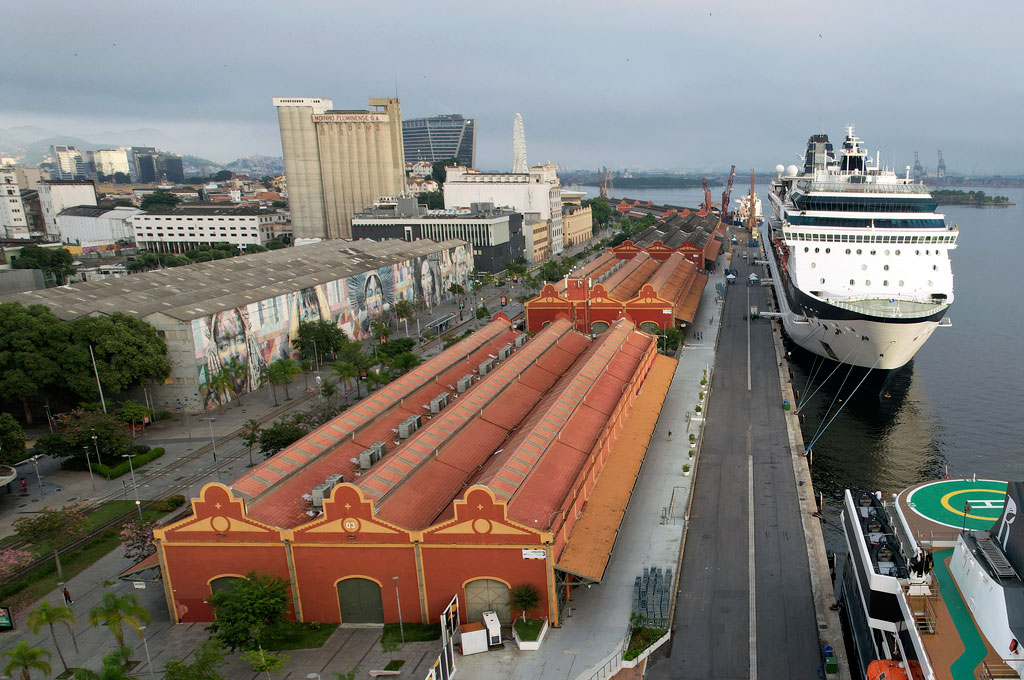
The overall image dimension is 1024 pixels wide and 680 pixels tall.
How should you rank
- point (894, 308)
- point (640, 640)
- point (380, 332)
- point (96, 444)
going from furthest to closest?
point (380, 332) → point (894, 308) → point (96, 444) → point (640, 640)

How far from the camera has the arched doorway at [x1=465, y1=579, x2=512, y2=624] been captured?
96.7 ft

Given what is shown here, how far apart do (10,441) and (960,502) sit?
55305 millimetres

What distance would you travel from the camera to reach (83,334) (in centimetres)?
5500

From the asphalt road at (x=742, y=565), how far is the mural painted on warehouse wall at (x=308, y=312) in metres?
41.4

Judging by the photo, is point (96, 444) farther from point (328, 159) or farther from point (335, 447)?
point (328, 159)

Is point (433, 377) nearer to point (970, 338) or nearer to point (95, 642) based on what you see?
point (95, 642)

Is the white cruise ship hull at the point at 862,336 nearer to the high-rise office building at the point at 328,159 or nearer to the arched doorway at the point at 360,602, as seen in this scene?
the arched doorway at the point at 360,602

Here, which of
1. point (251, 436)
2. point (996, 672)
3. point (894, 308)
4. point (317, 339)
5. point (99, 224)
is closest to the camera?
point (996, 672)

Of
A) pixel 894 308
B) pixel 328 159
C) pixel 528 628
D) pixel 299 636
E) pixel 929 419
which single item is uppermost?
pixel 328 159

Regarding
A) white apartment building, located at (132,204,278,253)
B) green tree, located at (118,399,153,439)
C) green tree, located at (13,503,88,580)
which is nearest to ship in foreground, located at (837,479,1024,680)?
green tree, located at (13,503,88,580)

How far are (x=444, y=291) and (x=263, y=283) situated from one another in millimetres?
33428

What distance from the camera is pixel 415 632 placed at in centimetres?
2966

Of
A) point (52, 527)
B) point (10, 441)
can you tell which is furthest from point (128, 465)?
point (52, 527)

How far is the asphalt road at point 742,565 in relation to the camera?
27.8m
